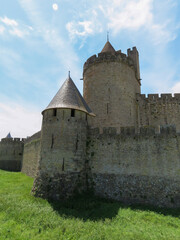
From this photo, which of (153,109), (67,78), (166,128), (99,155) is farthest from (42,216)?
(153,109)

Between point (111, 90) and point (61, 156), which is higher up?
point (111, 90)

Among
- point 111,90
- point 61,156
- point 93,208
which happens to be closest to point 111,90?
point 111,90

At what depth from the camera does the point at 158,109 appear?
619 inches

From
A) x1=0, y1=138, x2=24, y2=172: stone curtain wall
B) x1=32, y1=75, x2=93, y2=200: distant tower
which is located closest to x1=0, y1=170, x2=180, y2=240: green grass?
x1=32, y1=75, x2=93, y2=200: distant tower

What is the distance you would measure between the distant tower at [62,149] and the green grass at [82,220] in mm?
695

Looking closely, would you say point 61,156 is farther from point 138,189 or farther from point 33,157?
point 33,157

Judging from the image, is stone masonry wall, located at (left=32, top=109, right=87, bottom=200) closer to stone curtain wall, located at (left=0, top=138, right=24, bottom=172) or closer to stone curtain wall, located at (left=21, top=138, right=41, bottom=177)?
stone curtain wall, located at (left=21, top=138, right=41, bottom=177)

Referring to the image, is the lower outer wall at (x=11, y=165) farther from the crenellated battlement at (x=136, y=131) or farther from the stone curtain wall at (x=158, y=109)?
the stone curtain wall at (x=158, y=109)

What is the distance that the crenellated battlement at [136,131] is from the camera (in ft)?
29.6

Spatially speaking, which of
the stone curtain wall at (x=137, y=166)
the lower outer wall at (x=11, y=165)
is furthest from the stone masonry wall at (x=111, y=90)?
the lower outer wall at (x=11, y=165)

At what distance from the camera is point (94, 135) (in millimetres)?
10398

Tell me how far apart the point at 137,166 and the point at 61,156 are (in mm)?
4356

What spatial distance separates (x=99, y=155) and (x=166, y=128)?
420cm

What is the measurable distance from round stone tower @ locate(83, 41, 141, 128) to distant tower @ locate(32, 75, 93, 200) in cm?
351
